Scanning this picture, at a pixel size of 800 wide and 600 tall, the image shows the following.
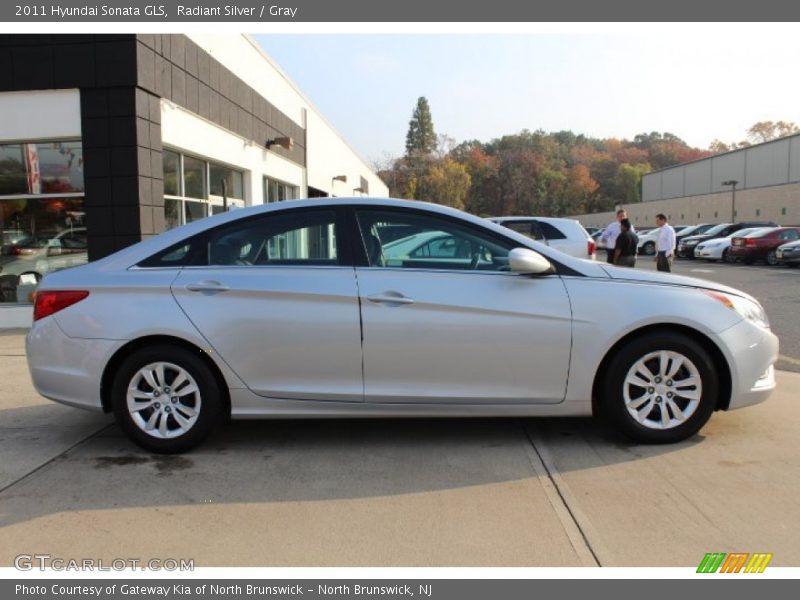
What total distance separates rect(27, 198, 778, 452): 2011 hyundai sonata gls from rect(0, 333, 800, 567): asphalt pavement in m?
0.31

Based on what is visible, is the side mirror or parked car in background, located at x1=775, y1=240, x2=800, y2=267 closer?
the side mirror

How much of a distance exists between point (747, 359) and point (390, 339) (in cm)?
240

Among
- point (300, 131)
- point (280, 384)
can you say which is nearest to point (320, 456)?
point (280, 384)

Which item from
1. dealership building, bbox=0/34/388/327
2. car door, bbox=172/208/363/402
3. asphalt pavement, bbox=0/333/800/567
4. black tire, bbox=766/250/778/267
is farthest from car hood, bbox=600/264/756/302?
black tire, bbox=766/250/778/267

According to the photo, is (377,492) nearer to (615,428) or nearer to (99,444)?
(615,428)

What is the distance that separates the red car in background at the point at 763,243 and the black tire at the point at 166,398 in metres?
24.5

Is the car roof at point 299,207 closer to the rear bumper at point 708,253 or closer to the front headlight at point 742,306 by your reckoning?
the front headlight at point 742,306

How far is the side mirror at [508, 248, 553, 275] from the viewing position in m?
4.12

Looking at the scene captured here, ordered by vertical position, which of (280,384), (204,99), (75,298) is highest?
(204,99)

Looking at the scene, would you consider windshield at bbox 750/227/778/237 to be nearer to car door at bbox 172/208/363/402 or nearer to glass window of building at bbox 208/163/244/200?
glass window of building at bbox 208/163/244/200

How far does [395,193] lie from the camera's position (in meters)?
73.1

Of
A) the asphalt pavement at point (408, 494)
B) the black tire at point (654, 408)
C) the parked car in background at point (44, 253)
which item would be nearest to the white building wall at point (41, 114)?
the parked car in background at point (44, 253)

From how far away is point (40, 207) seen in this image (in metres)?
9.69
